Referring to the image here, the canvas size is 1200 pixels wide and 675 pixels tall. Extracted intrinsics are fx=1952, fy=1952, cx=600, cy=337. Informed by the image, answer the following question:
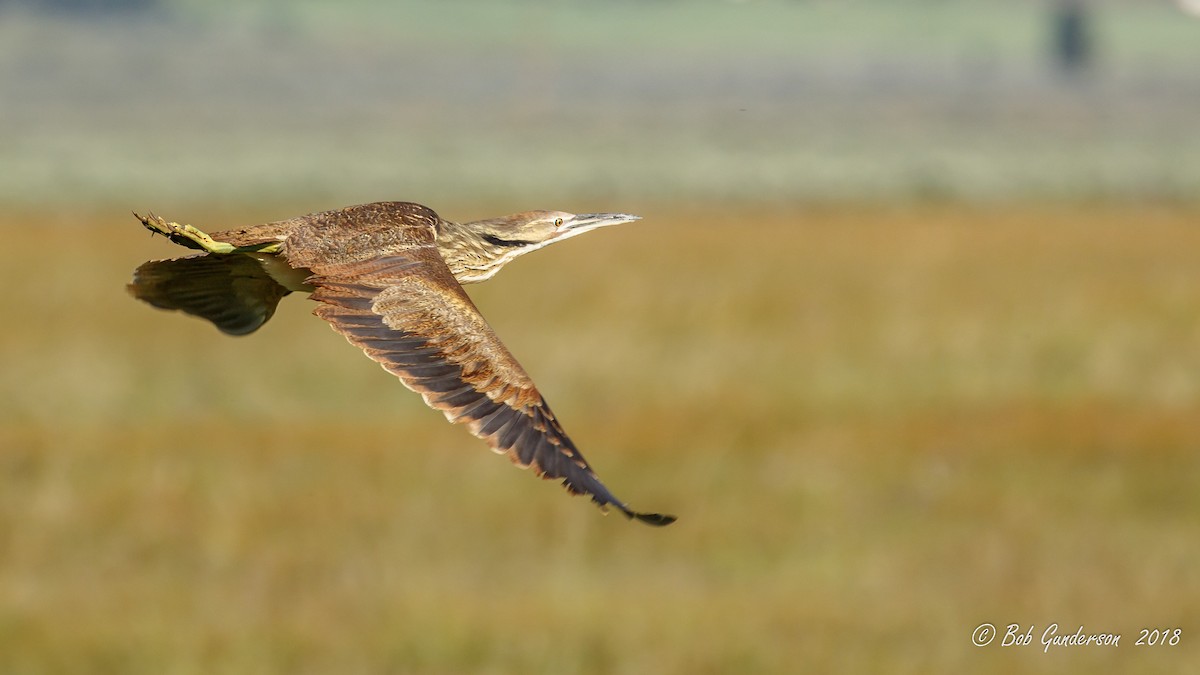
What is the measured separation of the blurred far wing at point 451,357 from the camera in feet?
8.30

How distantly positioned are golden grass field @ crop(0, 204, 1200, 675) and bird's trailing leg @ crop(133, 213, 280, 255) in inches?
459

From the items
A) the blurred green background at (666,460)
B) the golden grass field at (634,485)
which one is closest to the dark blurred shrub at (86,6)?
the blurred green background at (666,460)

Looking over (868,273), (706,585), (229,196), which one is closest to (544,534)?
(706,585)

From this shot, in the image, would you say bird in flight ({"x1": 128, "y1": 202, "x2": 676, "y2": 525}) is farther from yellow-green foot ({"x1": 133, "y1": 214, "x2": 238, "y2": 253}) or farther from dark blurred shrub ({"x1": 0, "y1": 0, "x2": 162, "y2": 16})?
dark blurred shrub ({"x1": 0, "y1": 0, "x2": 162, "y2": 16})

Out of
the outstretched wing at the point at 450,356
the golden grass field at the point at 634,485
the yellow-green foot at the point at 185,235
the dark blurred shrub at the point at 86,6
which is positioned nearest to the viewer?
the outstretched wing at the point at 450,356

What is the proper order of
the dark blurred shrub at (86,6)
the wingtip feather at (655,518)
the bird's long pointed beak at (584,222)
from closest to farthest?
the wingtip feather at (655,518)
the bird's long pointed beak at (584,222)
the dark blurred shrub at (86,6)

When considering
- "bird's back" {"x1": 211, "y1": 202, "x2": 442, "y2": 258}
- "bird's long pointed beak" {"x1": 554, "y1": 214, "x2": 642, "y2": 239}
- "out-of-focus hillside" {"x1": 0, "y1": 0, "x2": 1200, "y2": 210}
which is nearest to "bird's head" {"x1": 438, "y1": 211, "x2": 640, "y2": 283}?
"bird's long pointed beak" {"x1": 554, "y1": 214, "x2": 642, "y2": 239}

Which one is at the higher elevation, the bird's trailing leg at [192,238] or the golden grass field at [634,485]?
the bird's trailing leg at [192,238]

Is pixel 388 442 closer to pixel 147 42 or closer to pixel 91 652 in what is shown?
pixel 91 652

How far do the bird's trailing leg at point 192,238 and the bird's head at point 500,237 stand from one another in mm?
284

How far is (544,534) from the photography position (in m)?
17.4

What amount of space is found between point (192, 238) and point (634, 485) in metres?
15.2

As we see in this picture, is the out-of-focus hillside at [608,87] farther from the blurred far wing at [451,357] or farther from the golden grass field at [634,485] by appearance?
the blurred far wing at [451,357]

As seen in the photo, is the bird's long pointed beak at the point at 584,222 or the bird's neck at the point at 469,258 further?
the bird's long pointed beak at the point at 584,222
